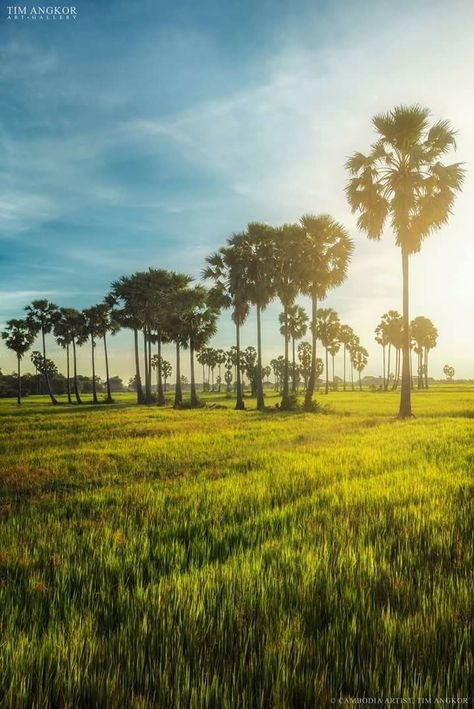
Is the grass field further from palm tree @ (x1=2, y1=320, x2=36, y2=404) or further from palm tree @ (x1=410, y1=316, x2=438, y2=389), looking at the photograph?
palm tree @ (x1=410, y1=316, x2=438, y2=389)

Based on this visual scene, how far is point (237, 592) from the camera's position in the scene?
280cm

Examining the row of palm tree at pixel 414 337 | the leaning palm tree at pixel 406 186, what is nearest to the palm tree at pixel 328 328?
the row of palm tree at pixel 414 337

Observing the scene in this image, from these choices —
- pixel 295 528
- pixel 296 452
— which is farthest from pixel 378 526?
pixel 296 452

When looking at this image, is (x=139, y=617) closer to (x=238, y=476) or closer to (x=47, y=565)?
(x=47, y=565)

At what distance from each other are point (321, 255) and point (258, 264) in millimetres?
5965

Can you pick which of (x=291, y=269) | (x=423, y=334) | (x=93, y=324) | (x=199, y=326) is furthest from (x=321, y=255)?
(x=423, y=334)

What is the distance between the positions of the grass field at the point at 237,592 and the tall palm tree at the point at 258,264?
27.7 metres

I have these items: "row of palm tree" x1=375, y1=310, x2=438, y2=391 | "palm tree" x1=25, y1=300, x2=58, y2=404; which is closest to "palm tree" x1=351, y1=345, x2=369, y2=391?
"row of palm tree" x1=375, y1=310, x2=438, y2=391

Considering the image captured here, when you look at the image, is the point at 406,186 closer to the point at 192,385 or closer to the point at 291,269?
the point at 291,269

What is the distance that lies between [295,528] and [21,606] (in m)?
2.82

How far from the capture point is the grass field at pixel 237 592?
1.87 m

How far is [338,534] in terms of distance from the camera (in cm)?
403

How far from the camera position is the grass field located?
6.14 feet

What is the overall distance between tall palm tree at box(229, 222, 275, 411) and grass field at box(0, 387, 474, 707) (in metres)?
27.7
